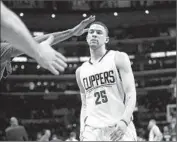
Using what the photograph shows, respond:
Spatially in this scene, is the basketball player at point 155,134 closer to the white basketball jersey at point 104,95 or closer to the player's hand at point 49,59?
the white basketball jersey at point 104,95

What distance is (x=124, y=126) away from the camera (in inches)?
189

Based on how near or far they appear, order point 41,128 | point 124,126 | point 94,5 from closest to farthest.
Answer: point 124,126 → point 41,128 → point 94,5

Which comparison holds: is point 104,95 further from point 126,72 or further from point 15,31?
point 15,31

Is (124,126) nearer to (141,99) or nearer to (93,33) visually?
(93,33)

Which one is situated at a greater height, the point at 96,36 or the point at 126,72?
the point at 96,36

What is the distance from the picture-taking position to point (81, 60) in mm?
30938

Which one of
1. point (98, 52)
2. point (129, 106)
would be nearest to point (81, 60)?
point (98, 52)

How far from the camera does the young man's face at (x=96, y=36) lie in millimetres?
5395

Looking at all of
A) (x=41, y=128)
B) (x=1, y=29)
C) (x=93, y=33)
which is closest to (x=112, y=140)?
(x=93, y=33)

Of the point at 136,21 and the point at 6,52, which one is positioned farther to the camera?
the point at 136,21

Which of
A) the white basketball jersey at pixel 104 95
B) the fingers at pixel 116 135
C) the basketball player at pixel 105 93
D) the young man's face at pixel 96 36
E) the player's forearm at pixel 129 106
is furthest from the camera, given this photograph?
the young man's face at pixel 96 36

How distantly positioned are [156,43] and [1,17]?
1162 inches

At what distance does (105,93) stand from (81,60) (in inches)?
1013

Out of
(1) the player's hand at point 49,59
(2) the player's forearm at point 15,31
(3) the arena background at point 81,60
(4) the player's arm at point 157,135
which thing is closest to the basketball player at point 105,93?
(1) the player's hand at point 49,59
